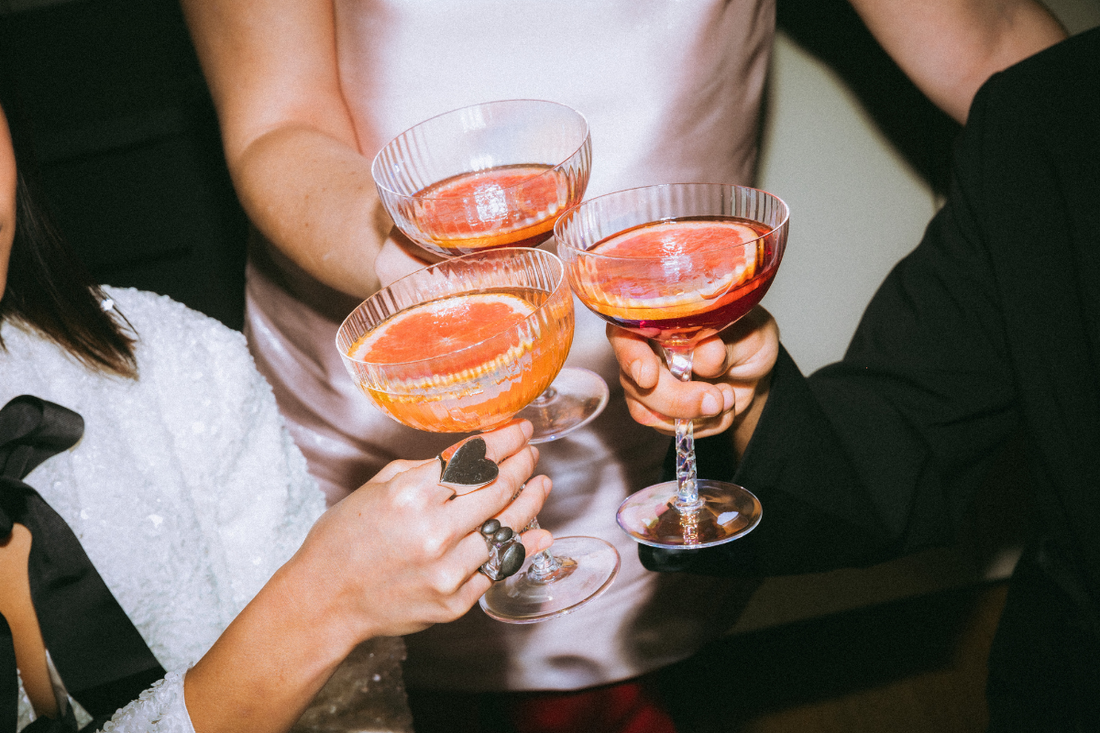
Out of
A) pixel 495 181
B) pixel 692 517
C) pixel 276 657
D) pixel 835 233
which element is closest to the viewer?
pixel 276 657

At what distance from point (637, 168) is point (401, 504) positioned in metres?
0.84

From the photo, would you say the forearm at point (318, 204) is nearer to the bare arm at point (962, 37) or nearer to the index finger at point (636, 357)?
the index finger at point (636, 357)

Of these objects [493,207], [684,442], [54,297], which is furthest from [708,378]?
[54,297]

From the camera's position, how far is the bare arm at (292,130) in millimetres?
1295

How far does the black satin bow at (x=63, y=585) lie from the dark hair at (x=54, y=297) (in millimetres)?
135

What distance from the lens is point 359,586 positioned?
85cm

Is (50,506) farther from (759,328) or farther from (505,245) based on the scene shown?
(759,328)

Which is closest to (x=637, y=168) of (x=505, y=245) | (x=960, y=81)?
(x=505, y=245)

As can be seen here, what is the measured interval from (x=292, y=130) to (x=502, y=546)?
0.95 metres

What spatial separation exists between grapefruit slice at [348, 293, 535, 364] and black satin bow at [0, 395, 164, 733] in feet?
1.71

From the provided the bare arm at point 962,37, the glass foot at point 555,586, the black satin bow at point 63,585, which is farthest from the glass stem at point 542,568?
the bare arm at point 962,37

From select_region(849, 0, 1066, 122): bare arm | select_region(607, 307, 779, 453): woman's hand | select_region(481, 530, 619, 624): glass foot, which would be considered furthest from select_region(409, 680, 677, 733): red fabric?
select_region(849, 0, 1066, 122): bare arm

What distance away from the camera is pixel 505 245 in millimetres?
1017

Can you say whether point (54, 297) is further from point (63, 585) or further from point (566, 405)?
point (566, 405)
